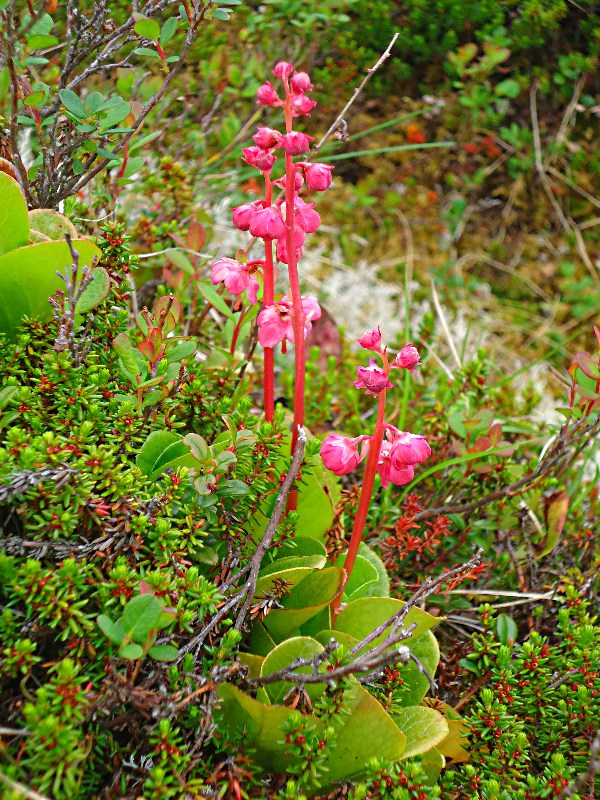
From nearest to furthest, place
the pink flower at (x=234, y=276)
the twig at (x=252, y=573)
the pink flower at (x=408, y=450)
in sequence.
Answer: the twig at (x=252, y=573), the pink flower at (x=408, y=450), the pink flower at (x=234, y=276)

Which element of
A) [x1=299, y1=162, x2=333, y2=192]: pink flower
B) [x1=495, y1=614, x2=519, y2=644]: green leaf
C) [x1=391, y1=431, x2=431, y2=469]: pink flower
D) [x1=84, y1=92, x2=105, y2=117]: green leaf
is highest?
[x1=84, y1=92, x2=105, y2=117]: green leaf

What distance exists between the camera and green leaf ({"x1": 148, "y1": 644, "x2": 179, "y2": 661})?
42.5 inches

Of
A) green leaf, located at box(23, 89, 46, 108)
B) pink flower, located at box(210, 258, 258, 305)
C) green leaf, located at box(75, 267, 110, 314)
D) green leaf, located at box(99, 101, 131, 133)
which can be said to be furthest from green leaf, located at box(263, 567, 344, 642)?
green leaf, located at box(23, 89, 46, 108)

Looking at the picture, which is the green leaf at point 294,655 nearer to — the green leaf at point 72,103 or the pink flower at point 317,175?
the pink flower at point 317,175

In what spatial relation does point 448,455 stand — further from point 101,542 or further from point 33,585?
point 33,585

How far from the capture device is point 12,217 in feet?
4.72

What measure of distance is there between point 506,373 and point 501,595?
1.47m

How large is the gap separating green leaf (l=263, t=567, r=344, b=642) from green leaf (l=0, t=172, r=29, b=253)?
0.87 metres

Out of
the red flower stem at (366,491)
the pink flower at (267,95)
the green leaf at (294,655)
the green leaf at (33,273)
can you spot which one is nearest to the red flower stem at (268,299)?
the pink flower at (267,95)

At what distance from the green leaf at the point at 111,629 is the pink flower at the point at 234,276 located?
0.64 metres

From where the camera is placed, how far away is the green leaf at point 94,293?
55.8 inches

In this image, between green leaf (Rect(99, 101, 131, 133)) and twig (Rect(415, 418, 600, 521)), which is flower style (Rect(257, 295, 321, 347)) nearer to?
green leaf (Rect(99, 101, 131, 133))

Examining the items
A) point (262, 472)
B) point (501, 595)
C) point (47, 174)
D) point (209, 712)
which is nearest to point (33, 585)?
point (209, 712)

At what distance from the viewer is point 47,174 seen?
1.66m
